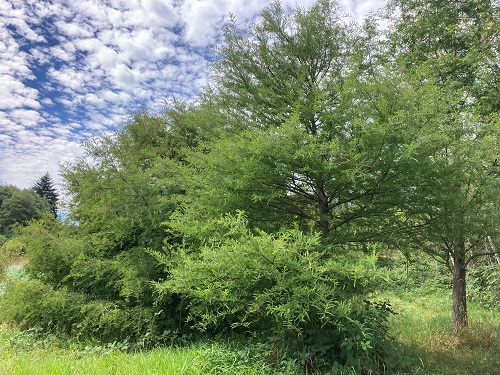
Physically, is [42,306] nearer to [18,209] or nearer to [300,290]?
[300,290]

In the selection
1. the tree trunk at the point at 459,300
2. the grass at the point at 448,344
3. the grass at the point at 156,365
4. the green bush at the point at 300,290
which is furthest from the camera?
the tree trunk at the point at 459,300

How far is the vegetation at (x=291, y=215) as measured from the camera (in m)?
3.62

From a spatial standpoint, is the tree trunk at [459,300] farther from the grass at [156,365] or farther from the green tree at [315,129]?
the grass at [156,365]

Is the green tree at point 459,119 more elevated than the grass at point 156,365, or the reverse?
the green tree at point 459,119

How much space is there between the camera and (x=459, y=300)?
6.46 meters

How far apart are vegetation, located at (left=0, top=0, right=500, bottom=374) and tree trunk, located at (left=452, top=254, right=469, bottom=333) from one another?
2.3 inches

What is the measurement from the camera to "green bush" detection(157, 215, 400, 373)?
127 inches

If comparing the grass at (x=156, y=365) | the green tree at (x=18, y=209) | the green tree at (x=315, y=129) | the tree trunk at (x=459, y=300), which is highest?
the green tree at (x=18, y=209)

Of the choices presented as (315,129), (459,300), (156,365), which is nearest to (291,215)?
(315,129)

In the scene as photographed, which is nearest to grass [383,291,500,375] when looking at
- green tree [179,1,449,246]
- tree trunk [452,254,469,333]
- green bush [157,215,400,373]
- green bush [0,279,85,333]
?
tree trunk [452,254,469,333]

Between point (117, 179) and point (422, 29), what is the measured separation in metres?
8.16

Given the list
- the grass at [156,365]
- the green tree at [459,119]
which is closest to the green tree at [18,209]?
the grass at [156,365]

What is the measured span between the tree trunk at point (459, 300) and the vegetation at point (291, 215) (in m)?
0.06

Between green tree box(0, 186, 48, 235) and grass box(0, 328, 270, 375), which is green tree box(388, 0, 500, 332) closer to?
grass box(0, 328, 270, 375)
